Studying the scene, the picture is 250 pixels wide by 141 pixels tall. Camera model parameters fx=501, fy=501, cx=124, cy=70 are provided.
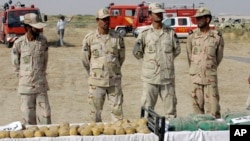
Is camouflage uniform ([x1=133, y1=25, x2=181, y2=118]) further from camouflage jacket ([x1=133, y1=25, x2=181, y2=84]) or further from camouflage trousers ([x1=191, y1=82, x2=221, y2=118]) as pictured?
camouflage trousers ([x1=191, y1=82, x2=221, y2=118])

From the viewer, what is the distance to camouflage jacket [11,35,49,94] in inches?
252

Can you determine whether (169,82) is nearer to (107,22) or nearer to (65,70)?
(107,22)

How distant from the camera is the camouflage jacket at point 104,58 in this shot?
6.48m

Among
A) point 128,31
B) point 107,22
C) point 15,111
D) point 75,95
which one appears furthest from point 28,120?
point 128,31

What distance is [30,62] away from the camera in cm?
643

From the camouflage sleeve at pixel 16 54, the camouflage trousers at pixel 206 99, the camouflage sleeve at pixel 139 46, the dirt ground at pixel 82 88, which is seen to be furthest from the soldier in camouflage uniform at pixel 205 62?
the camouflage sleeve at pixel 16 54

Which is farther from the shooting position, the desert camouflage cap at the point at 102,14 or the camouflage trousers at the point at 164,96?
the camouflage trousers at the point at 164,96

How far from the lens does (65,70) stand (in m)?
16.5

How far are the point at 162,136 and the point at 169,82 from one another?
203 cm

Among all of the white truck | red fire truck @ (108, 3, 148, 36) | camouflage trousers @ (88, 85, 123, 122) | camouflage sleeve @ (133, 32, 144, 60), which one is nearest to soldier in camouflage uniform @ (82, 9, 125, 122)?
camouflage trousers @ (88, 85, 123, 122)

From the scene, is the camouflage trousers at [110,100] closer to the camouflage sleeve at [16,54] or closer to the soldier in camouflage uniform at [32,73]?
the soldier in camouflage uniform at [32,73]

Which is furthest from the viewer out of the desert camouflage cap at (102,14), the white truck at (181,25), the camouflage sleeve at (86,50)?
the white truck at (181,25)

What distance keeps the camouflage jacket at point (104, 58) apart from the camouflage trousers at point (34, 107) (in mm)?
672

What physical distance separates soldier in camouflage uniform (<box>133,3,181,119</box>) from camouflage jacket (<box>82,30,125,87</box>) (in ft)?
1.27
